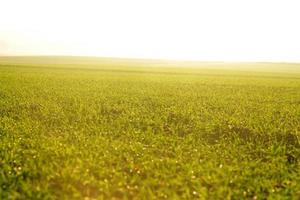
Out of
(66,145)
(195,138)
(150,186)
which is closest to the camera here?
(150,186)

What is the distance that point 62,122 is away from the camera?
1258cm

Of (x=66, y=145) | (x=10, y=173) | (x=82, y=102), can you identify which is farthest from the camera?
(x=82, y=102)

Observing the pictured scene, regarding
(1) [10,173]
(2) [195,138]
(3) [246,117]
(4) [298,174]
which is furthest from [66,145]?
(3) [246,117]

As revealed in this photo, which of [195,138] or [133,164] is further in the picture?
[195,138]

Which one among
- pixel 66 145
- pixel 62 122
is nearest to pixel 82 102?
pixel 62 122

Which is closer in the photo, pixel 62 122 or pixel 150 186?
pixel 150 186

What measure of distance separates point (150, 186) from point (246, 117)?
8075 millimetres

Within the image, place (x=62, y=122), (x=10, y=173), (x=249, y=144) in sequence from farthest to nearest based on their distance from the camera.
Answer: (x=62, y=122), (x=249, y=144), (x=10, y=173)

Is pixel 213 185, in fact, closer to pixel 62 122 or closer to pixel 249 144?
pixel 249 144

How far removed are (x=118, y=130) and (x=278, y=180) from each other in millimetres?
5620

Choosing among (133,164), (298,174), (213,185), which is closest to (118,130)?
(133,164)

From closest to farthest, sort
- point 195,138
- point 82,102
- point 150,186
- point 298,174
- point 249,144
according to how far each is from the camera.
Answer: point 150,186
point 298,174
point 249,144
point 195,138
point 82,102

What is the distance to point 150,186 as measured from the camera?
6.98m

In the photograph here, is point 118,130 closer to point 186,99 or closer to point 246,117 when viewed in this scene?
point 246,117
